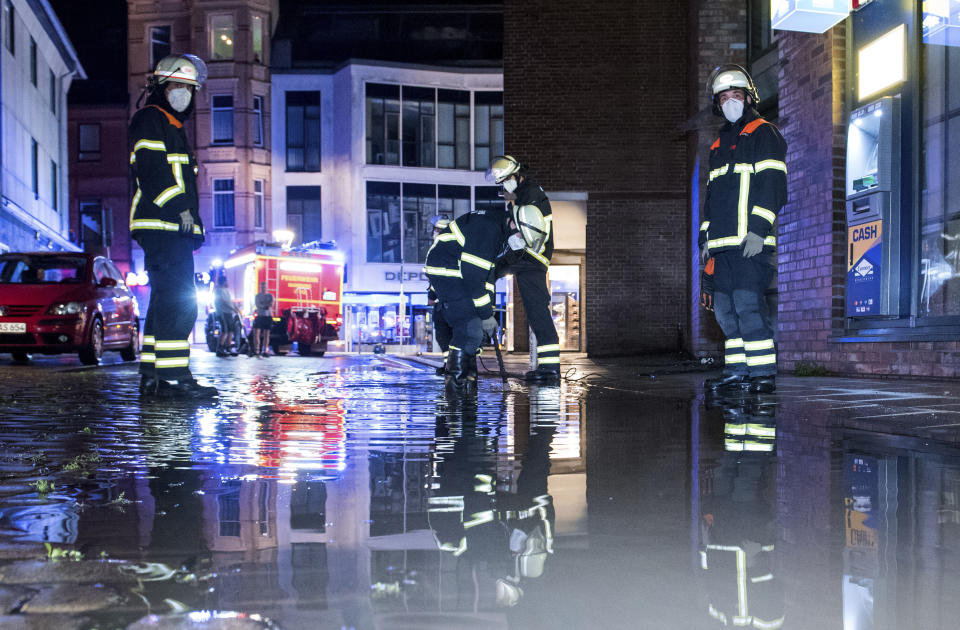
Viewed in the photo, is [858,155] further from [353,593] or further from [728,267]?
[353,593]

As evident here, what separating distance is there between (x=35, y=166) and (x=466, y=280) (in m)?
26.9

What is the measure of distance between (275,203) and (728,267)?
3404 centimetres

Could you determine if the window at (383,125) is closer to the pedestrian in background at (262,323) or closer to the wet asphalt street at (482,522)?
the pedestrian in background at (262,323)

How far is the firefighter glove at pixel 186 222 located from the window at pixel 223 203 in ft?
107

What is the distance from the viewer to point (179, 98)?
24.5ft

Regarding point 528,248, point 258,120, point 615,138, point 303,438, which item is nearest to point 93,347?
point 528,248

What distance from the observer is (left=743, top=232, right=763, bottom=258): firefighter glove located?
6984mm

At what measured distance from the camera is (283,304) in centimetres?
2619

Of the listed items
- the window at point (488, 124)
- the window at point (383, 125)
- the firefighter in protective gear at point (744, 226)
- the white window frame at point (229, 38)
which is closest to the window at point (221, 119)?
the white window frame at point (229, 38)

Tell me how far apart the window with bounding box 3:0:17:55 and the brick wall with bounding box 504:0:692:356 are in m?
15.6

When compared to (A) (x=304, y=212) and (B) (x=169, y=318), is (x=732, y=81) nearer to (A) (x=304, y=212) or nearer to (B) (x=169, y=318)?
(B) (x=169, y=318)

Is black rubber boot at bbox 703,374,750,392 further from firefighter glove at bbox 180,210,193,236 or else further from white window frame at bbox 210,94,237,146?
white window frame at bbox 210,94,237,146

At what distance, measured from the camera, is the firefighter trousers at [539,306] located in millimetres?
9797

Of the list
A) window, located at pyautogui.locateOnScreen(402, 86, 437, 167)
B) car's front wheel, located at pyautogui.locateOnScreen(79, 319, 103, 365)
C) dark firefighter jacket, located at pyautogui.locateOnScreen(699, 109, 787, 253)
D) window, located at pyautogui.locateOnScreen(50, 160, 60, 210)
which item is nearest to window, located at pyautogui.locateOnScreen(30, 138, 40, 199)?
window, located at pyautogui.locateOnScreen(50, 160, 60, 210)
